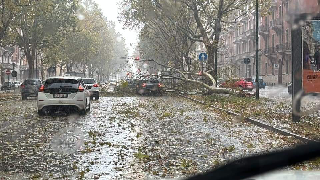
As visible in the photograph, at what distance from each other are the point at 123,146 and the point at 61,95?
887cm

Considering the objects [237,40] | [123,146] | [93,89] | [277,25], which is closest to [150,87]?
[93,89]

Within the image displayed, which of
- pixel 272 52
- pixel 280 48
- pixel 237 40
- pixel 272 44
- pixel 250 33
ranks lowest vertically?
pixel 272 52

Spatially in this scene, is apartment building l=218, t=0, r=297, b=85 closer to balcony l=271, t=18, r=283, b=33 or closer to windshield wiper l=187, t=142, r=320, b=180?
balcony l=271, t=18, r=283, b=33

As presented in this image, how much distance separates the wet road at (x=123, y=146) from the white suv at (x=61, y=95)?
93.8 inches

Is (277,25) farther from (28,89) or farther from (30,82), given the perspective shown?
(28,89)

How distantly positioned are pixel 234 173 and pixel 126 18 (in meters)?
46.4

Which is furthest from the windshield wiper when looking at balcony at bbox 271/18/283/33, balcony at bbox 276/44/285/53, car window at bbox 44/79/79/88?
balcony at bbox 271/18/283/33

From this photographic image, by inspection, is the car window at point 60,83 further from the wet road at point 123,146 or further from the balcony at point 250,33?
the balcony at point 250,33

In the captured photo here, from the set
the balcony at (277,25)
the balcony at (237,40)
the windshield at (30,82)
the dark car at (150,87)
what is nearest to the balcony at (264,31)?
the balcony at (277,25)

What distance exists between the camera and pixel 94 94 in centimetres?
3084

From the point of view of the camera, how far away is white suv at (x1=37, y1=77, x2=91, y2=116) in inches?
699

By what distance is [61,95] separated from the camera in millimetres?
17844

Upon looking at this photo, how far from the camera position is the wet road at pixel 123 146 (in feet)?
22.8

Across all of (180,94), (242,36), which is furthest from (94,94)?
(242,36)
